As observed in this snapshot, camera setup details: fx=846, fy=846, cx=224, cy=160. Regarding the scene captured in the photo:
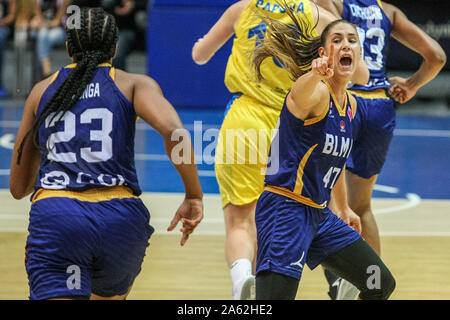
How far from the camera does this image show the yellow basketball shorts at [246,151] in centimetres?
485

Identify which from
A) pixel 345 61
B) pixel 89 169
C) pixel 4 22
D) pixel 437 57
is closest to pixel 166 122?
pixel 89 169

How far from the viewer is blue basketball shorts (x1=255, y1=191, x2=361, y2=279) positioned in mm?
3846

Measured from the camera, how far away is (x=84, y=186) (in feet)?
11.5

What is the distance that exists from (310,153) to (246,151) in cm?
95

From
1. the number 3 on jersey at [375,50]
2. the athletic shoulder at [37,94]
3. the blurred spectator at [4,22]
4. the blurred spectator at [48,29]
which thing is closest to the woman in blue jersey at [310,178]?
the athletic shoulder at [37,94]

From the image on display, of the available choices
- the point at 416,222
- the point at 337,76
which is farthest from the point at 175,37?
the point at 337,76

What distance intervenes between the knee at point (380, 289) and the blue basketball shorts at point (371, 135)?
1562mm

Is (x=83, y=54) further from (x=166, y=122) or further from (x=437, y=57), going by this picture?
(x=437, y=57)

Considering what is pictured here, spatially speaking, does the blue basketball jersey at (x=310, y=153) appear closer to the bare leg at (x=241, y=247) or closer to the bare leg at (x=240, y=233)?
the bare leg at (x=241, y=247)

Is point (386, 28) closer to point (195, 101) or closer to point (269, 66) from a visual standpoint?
point (269, 66)

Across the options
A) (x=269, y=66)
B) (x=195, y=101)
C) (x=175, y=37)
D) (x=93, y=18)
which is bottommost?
(x=195, y=101)

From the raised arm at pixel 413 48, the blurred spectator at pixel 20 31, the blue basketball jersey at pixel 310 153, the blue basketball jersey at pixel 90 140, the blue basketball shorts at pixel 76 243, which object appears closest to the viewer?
the blue basketball shorts at pixel 76 243

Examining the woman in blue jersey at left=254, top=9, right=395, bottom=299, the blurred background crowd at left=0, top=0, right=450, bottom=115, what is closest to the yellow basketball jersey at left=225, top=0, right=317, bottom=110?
the woman in blue jersey at left=254, top=9, right=395, bottom=299

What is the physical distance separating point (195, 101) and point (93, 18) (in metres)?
10.7
